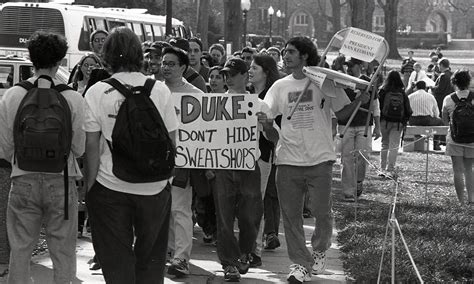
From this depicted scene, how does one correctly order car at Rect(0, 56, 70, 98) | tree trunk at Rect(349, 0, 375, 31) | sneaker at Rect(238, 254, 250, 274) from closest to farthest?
sneaker at Rect(238, 254, 250, 274) → car at Rect(0, 56, 70, 98) → tree trunk at Rect(349, 0, 375, 31)

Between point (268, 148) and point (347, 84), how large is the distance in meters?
1.30

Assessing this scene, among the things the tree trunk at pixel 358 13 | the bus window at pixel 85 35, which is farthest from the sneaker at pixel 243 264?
the tree trunk at pixel 358 13

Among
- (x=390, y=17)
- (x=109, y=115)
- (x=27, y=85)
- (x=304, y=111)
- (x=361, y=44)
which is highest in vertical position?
(x=361, y=44)

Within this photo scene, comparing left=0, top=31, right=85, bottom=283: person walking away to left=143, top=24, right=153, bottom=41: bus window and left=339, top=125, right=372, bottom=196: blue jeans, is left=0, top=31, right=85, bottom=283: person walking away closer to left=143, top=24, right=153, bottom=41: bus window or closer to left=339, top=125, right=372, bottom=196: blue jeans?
left=339, top=125, right=372, bottom=196: blue jeans

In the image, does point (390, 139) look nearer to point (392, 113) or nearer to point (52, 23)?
point (392, 113)

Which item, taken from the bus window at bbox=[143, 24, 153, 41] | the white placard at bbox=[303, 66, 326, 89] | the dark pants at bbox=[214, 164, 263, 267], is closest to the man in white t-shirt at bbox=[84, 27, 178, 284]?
the white placard at bbox=[303, 66, 326, 89]

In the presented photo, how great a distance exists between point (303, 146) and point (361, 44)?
1.05 meters

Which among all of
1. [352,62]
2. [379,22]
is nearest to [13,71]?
[352,62]

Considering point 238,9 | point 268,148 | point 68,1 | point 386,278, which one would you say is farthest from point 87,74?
point 68,1

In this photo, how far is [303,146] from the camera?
28.0 ft

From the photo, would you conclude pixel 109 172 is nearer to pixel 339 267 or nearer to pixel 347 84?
pixel 347 84

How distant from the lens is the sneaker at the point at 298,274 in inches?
334

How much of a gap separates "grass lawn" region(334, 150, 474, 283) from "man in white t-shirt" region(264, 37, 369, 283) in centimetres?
56

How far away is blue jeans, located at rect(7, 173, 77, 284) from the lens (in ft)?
21.4
